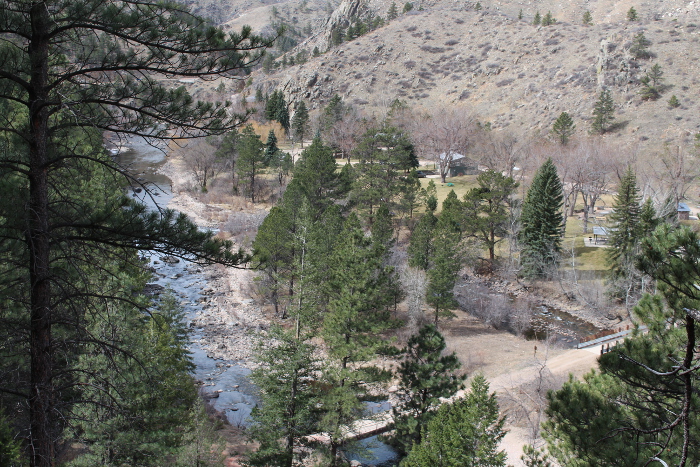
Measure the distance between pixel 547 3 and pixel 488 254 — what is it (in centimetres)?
11488

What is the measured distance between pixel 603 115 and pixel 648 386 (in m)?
66.7

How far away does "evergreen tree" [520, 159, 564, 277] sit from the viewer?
39656mm

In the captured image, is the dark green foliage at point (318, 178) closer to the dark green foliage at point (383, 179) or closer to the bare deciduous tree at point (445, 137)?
the dark green foliage at point (383, 179)

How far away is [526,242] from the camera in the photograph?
40.7 metres

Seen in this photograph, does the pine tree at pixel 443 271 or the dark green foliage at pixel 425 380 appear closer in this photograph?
the dark green foliage at pixel 425 380

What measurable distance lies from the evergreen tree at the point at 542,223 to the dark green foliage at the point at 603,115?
3084 centimetres

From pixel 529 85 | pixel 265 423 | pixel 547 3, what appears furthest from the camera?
pixel 547 3

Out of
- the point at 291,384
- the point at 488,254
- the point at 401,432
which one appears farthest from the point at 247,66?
the point at 488,254

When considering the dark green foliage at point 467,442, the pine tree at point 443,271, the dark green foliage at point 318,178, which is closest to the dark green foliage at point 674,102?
the pine tree at point 443,271

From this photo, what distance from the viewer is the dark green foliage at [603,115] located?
6462 cm

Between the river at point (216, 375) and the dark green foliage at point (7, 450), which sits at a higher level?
the dark green foliage at point (7, 450)

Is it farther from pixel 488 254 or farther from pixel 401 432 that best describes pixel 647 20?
pixel 401 432

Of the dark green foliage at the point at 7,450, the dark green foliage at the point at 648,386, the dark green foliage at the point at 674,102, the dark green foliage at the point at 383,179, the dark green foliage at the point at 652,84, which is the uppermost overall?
the dark green foliage at the point at 652,84

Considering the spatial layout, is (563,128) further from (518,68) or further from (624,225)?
(518,68)
